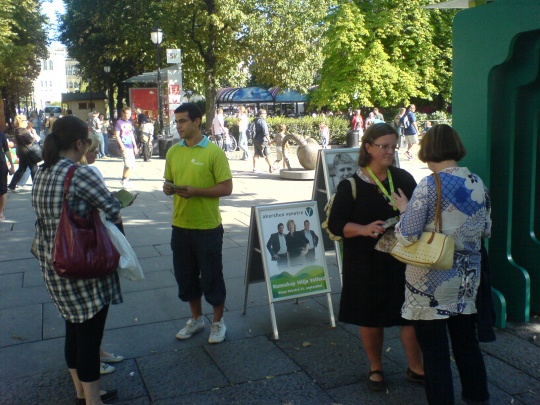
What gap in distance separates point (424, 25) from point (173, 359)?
121 ft

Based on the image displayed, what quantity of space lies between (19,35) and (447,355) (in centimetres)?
4202

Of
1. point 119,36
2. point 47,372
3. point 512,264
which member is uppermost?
point 119,36

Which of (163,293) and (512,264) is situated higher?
(512,264)

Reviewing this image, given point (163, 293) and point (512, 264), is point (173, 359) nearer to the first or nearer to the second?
point (163, 293)

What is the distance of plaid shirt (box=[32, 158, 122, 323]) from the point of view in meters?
3.41

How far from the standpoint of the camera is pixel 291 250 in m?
5.27

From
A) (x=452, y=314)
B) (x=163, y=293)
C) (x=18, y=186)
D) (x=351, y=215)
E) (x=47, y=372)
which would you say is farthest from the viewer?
(x=18, y=186)

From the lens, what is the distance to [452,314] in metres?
3.19

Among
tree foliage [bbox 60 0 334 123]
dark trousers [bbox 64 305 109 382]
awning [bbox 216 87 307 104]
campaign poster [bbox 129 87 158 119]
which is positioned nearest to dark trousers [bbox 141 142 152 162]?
tree foliage [bbox 60 0 334 123]

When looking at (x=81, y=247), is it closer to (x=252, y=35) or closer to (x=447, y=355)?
(x=447, y=355)

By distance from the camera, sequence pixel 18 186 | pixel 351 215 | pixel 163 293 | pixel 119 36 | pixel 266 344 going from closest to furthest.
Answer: pixel 351 215 < pixel 266 344 < pixel 163 293 < pixel 18 186 < pixel 119 36

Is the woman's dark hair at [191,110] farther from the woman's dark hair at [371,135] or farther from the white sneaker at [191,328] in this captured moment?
the white sneaker at [191,328]

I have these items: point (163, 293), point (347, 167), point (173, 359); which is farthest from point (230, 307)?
point (347, 167)

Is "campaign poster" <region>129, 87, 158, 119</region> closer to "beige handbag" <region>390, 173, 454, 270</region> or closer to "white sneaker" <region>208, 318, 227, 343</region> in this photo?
"white sneaker" <region>208, 318, 227, 343</region>
